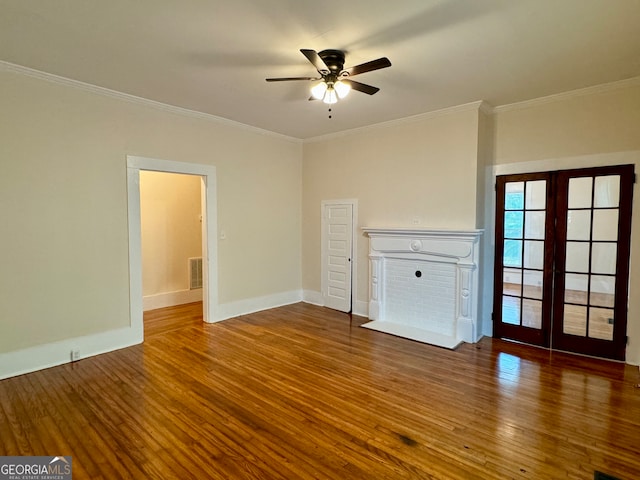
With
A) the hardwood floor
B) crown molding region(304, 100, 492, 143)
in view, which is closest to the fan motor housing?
crown molding region(304, 100, 492, 143)

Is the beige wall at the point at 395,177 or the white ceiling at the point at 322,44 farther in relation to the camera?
the beige wall at the point at 395,177

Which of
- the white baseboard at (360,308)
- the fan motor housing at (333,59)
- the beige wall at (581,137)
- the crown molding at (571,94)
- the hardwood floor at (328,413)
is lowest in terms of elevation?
the hardwood floor at (328,413)

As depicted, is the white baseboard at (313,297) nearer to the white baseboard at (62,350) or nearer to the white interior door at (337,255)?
the white interior door at (337,255)

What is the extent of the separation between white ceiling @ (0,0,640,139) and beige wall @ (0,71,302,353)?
0.37 m

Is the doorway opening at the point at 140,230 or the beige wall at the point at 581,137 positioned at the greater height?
the beige wall at the point at 581,137

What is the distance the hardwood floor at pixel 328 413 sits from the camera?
217 cm

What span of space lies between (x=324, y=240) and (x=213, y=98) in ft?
9.70

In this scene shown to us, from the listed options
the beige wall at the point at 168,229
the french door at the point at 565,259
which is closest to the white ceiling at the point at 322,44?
the french door at the point at 565,259

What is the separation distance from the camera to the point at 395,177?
5.07 m

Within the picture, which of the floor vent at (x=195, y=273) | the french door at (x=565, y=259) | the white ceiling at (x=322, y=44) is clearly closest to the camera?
the white ceiling at (x=322, y=44)

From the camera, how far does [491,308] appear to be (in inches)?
180

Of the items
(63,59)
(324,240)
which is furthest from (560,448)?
(63,59)

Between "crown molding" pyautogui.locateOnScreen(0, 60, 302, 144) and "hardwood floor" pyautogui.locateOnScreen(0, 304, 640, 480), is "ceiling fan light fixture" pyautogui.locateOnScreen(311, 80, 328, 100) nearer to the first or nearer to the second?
"crown molding" pyautogui.locateOnScreen(0, 60, 302, 144)

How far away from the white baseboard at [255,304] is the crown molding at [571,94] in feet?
14.4
